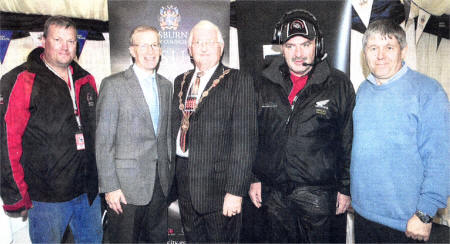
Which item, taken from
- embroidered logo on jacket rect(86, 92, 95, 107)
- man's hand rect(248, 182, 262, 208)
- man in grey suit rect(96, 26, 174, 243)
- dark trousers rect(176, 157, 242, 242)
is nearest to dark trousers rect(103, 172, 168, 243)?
man in grey suit rect(96, 26, 174, 243)

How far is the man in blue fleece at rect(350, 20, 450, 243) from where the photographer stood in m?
1.48

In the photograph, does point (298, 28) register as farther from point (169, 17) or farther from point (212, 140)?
point (169, 17)

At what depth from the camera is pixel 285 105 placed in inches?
72.0

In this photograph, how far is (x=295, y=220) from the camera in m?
1.88

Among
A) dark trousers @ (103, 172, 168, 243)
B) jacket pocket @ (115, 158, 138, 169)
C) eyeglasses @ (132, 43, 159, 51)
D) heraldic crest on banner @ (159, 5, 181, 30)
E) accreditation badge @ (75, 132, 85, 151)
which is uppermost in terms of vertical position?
heraldic crest on banner @ (159, 5, 181, 30)

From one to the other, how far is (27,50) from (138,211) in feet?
5.08

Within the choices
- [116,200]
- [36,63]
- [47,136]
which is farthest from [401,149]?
[36,63]

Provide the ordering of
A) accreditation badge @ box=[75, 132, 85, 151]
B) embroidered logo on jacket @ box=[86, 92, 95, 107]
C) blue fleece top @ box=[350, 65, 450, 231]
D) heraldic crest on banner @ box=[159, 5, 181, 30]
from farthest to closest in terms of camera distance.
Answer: heraldic crest on banner @ box=[159, 5, 181, 30], embroidered logo on jacket @ box=[86, 92, 95, 107], accreditation badge @ box=[75, 132, 85, 151], blue fleece top @ box=[350, 65, 450, 231]

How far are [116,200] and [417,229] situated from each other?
1.72 metres

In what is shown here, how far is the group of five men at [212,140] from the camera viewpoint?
5.45ft

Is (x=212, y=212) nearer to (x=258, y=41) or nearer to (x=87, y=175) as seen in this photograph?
(x=87, y=175)

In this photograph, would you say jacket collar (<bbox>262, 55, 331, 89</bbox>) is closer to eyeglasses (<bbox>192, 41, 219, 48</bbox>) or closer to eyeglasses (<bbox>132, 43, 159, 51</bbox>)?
eyeglasses (<bbox>192, 41, 219, 48</bbox>)

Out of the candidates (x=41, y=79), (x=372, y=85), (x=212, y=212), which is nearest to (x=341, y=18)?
(x=372, y=85)

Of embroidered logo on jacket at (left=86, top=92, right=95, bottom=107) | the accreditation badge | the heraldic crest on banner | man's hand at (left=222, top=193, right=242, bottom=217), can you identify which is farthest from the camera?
the heraldic crest on banner
